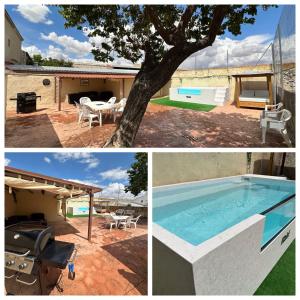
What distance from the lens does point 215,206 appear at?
17.9ft

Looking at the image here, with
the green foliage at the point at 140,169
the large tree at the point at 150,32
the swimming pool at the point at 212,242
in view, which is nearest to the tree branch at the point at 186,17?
the large tree at the point at 150,32

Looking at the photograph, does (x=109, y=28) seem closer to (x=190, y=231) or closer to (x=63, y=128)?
(x=63, y=128)

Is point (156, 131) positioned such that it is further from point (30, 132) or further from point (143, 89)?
Answer: point (30, 132)

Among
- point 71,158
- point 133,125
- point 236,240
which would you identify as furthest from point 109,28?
point 236,240

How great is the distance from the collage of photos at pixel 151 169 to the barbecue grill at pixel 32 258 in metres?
0.02

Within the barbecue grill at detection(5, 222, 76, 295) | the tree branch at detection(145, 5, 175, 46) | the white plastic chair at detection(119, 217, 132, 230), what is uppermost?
the tree branch at detection(145, 5, 175, 46)

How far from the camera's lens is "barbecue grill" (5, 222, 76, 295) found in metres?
2.76

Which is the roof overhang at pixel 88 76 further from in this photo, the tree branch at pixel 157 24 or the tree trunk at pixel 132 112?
the tree branch at pixel 157 24

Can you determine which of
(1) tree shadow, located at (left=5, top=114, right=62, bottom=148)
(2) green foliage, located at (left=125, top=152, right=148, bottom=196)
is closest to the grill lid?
(2) green foliage, located at (left=125, top=152, right=148, bottom=196)

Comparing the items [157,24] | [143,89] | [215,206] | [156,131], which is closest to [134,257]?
[215,206]

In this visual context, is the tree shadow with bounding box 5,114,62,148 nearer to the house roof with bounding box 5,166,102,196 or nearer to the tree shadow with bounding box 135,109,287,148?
the house roof with bounding box 5,166,102,196

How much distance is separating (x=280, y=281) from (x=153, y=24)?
14.5 feet

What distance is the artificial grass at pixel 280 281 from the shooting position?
303 centimetres

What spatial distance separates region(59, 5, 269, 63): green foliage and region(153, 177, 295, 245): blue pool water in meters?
2.92
